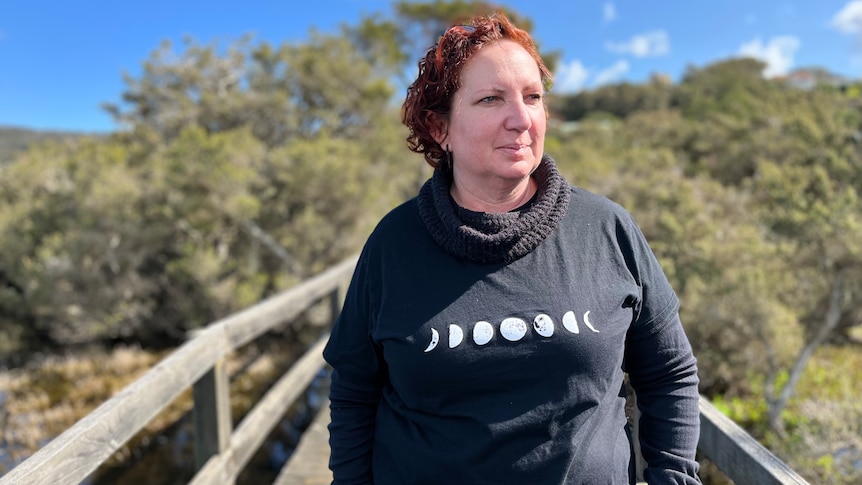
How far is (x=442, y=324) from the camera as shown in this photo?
1.18 meters

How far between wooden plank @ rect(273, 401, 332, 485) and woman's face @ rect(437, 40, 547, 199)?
7.80ft

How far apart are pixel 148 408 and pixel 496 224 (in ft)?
4.49

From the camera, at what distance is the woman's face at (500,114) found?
4.05 feet

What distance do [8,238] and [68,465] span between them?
7935 millimetres

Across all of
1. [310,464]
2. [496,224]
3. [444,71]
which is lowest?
[310,464]

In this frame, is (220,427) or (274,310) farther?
(274,310)

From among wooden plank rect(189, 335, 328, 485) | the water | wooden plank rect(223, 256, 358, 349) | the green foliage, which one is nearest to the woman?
the green foliage

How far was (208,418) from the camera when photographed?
2461 mm

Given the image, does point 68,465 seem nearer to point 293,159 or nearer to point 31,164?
point 293,159

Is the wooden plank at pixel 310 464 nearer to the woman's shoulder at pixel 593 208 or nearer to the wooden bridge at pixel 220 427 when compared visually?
the wooden bridge at pixel 220 427

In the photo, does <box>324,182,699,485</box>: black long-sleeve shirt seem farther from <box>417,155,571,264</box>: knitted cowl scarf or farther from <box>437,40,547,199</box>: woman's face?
<box>437,40,547,199</box>: woman's face

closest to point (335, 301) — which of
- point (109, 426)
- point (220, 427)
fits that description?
point (220, 427)

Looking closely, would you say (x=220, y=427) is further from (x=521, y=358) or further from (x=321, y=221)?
(x=321, y=221)

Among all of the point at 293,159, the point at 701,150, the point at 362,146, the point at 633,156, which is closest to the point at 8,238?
the point at 293,159
